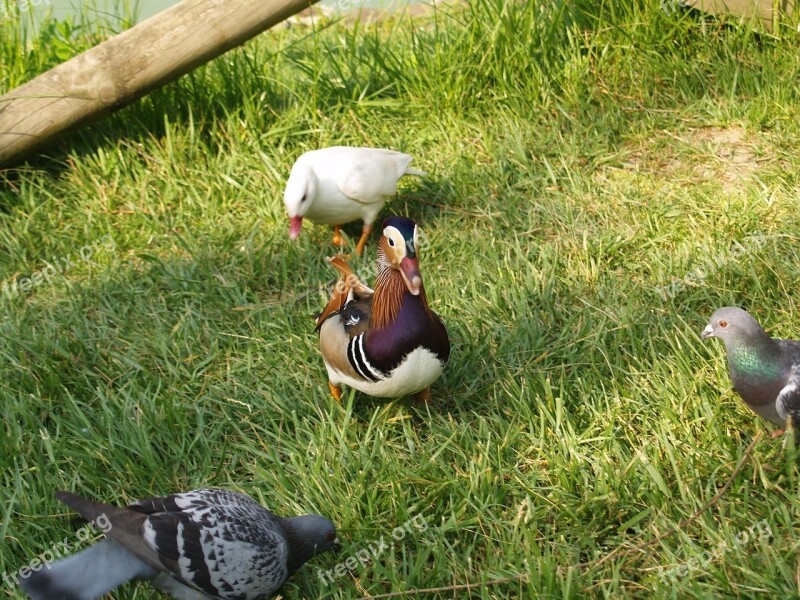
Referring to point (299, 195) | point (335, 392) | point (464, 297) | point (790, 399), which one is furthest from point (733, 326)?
point (299, 195)

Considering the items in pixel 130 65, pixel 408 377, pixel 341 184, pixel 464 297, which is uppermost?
pixel 130 65

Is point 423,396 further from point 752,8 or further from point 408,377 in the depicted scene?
point 752,8

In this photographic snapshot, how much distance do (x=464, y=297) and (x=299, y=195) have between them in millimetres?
875

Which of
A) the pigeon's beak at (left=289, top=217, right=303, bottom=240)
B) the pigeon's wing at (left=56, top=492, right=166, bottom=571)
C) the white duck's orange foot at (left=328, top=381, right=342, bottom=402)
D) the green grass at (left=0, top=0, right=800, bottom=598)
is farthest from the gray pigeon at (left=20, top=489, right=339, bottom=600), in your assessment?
the pigeon's beak at (left=289, top=217, right=303, bottom=240)

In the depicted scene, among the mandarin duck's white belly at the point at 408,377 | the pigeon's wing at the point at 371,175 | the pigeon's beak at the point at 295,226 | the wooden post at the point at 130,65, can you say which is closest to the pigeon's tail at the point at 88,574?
the mandarin duck's white belly at the point at 408,377

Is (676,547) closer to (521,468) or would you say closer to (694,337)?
(521,468)

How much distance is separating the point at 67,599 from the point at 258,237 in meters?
2.13

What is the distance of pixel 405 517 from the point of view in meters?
2.64

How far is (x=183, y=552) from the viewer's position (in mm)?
2379

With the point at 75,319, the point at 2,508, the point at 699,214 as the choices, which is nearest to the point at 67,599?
the point at 2,508

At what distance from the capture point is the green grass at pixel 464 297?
260 centimetres

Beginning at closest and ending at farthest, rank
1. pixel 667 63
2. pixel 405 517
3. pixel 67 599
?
1. pixel 67 599
2. pixel 405 517
3. pixel 667 63

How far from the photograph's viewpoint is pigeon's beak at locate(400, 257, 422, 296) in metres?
2.76

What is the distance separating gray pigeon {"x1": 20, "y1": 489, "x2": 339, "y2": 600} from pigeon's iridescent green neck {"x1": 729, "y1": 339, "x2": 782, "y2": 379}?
136 cm
